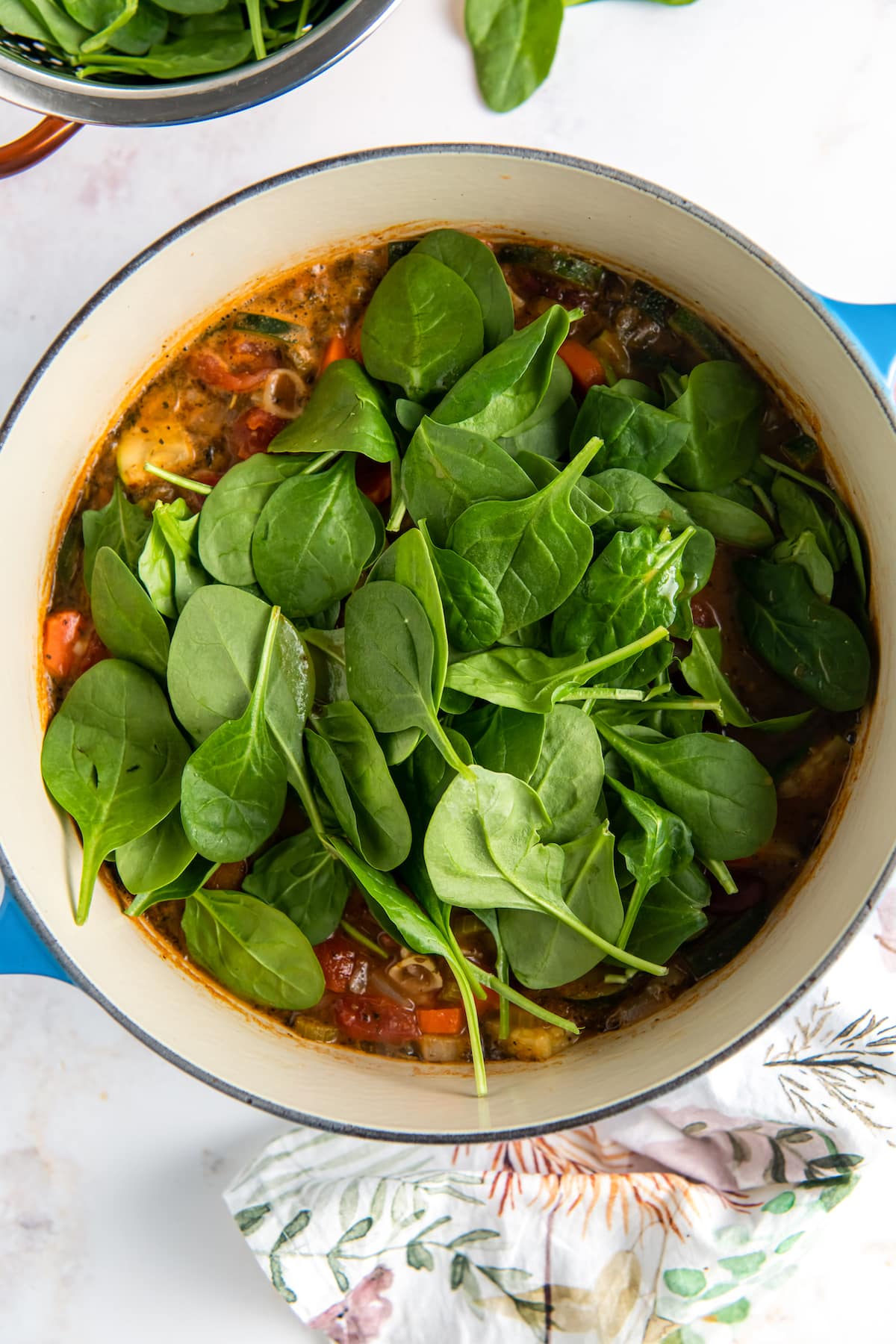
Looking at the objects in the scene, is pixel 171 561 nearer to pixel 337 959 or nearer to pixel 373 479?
pixel 373 479

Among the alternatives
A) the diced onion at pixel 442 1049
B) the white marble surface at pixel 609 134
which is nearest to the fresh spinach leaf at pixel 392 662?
the diced onion at pixel 442 1049

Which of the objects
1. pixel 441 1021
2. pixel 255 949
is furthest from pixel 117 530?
pixel 441 1021

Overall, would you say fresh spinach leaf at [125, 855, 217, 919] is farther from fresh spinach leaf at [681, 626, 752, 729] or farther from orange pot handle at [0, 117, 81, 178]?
orange pot handle at [0, 117, 81, 178]

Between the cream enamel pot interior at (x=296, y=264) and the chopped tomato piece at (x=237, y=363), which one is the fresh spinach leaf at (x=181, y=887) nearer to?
the cream enamel pot interior at (x=296, y=264)

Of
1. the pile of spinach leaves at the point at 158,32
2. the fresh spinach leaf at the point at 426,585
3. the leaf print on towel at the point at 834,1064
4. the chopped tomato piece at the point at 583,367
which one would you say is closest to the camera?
the fresh spinach leaf at the point at 426,585

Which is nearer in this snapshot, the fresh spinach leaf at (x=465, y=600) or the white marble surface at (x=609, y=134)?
Answer: the fresh spinach leaf at (x=465, y=600)
